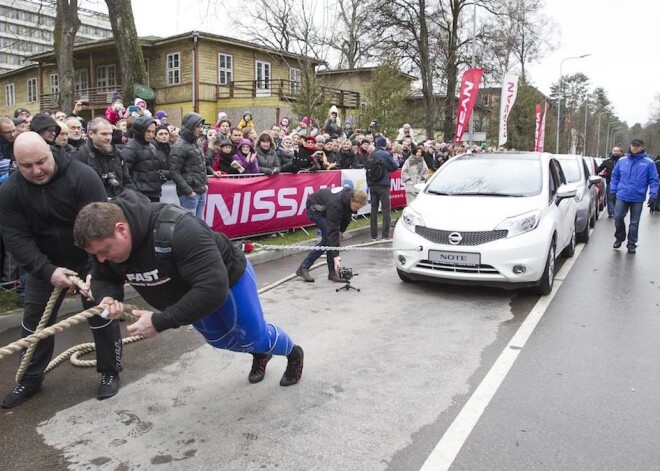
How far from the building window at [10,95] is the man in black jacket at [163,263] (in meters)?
47.2

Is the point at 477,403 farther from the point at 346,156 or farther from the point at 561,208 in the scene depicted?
the point at 346,156

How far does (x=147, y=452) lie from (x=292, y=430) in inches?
32.7

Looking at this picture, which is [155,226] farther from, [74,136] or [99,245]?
[74,136]

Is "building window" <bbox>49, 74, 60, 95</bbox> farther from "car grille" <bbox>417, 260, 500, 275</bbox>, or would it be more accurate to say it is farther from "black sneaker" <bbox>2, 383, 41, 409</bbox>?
"black sneaker" <bbox>2, 383, 41, 409</bbox>

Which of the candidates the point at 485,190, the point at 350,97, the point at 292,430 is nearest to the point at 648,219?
the point at 485,190

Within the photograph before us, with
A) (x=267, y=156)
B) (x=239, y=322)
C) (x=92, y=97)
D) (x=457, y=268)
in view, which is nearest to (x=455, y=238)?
(x=457, y=268)

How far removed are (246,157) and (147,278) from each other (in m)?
7.00

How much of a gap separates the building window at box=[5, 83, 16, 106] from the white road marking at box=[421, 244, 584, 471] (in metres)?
47.1

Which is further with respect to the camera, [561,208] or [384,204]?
[384,204]

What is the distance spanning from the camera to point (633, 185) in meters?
9.31

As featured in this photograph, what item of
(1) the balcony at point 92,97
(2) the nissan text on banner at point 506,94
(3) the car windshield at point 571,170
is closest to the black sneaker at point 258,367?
(3) the car windshield at point 571,170

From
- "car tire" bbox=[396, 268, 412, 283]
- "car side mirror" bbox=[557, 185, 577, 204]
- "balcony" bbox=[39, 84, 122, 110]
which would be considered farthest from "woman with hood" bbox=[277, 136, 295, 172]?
"balcony" bbox=[39, 84, 122, 110]

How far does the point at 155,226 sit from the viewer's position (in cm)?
281

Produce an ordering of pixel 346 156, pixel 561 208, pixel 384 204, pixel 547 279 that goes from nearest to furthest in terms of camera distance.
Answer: pixel 547 279, pixel 561 208, pixel 384 204, pixel 346 156
